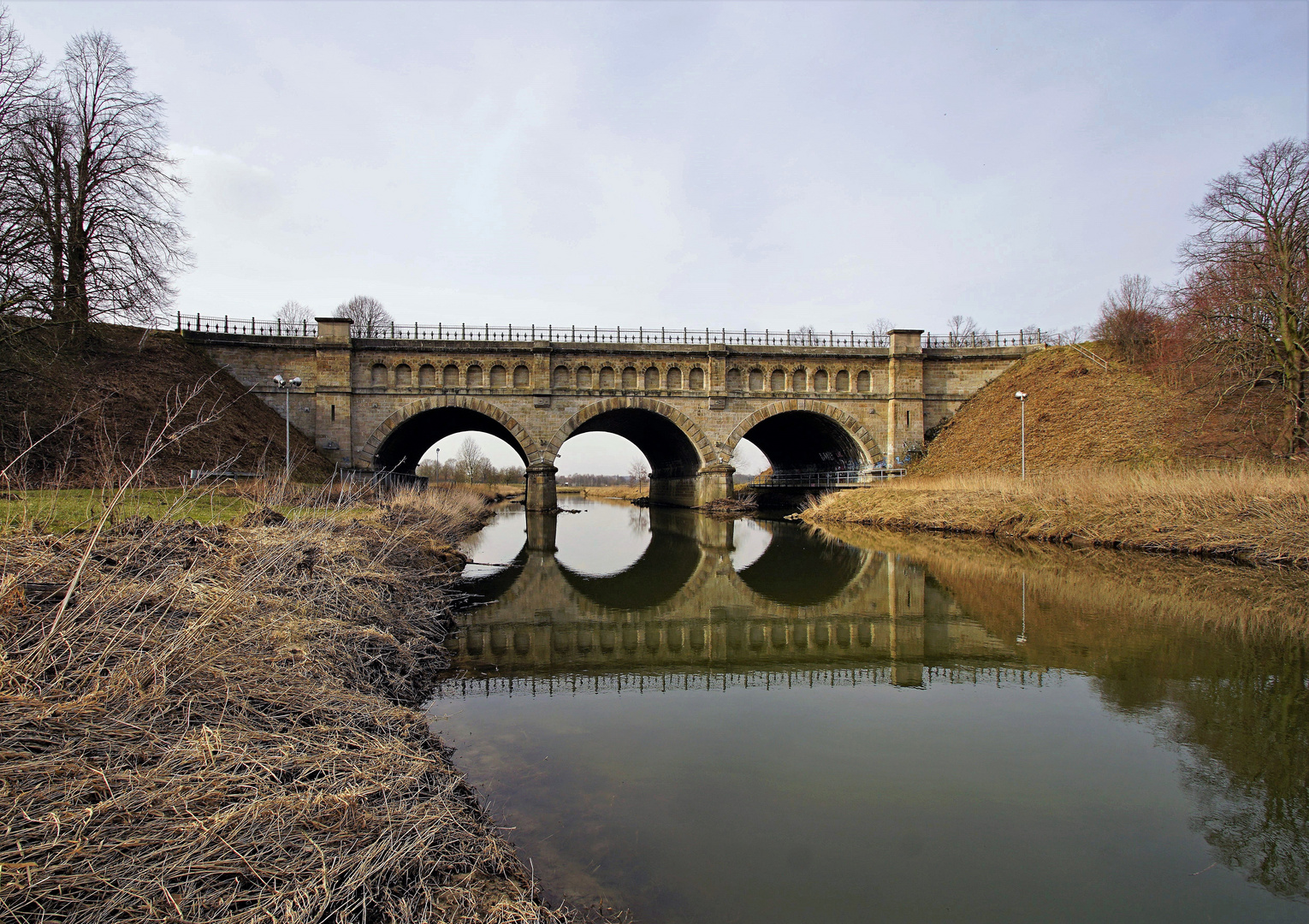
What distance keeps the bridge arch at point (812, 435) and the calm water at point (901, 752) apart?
24.6m

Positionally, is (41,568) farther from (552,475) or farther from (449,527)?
(552,475)

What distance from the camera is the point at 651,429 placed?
42.3m

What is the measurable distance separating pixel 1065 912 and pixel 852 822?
1330 millimetres

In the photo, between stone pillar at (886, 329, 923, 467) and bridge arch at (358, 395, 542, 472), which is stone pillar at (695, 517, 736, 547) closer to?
bridge arch at (358, 395, 542, 472)

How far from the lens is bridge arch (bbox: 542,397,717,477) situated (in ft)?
115

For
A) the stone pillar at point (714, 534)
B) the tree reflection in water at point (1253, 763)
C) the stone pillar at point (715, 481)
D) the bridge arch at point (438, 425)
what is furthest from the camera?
the stone pillar at point (715, 481)

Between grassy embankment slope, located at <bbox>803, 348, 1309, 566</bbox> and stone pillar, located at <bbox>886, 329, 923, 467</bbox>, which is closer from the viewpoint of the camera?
grassy embankment slope, located at <bbox>803, 348, 1309, 566</bbox>

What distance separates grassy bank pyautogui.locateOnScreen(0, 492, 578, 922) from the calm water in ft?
2.94

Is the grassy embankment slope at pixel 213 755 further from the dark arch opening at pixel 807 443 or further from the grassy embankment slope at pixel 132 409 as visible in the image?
the dark arch opening at pixel 807 443

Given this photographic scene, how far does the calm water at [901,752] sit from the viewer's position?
4.07m

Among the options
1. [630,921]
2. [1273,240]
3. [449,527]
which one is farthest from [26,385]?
[1273,240]

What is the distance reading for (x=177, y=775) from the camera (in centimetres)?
348

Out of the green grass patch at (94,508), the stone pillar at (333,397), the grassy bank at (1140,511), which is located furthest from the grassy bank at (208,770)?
the stone pillar at (333,397)

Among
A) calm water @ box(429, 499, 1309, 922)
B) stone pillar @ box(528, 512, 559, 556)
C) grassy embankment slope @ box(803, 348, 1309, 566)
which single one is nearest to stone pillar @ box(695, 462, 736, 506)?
grassy embankment slope @ box(803, 348, 1309, 566)
